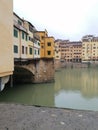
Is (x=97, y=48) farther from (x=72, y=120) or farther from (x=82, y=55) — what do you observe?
(x=72, y=120)

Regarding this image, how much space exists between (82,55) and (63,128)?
84071mm

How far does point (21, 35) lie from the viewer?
20078 mm

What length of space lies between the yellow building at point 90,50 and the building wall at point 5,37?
273 feet

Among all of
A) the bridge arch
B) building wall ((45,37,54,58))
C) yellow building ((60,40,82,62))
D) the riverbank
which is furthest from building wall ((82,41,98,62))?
the riverbank

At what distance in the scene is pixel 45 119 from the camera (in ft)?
25.0

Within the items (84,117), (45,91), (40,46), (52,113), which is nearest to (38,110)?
(52,113)

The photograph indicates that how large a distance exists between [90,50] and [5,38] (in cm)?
8432

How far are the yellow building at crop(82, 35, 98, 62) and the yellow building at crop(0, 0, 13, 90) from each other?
83.1m

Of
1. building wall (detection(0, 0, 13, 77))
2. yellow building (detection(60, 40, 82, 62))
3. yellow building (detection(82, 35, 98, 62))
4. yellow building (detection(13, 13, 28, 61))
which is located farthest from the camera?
yellow building (detection(60, 40, 82, 62))

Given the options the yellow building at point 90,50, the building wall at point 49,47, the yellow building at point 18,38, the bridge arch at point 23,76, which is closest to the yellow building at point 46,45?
the building wall at point 49,47

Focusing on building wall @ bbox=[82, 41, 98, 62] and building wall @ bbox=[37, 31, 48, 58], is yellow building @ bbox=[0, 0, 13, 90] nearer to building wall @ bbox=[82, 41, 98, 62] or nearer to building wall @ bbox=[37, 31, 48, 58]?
building wall @ bbox=[37, 31, 48, 58]

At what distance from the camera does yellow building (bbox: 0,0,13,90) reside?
533cm

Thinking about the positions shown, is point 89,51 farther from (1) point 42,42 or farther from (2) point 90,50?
(1) point 42,42

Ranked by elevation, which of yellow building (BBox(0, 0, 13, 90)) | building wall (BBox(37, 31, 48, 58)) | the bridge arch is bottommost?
the bridge arch
